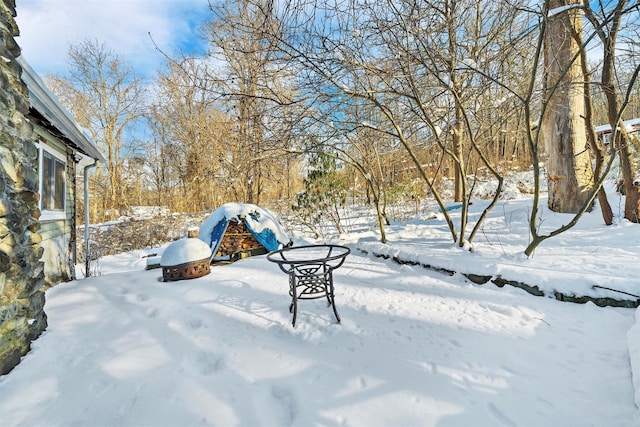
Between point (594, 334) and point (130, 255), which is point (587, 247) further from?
point (130, 255)

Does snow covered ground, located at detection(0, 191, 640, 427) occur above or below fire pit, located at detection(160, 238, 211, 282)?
below

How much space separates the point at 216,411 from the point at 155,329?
4.15 feet

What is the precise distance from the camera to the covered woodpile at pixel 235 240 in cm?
601

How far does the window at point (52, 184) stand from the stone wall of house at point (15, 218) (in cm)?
199

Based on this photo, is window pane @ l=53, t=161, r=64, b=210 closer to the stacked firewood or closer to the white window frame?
the white window frame

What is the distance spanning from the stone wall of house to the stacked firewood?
373cm

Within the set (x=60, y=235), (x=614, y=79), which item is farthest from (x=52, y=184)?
(x=614, y=79)

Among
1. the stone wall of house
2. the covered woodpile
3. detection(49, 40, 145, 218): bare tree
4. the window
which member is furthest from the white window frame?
detection(49, 40, 145, 218): bare tree

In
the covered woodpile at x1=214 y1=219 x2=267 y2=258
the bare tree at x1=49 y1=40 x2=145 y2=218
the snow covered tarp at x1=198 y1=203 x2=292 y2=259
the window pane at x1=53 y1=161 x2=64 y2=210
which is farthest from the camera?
the bare tree at x1=49 y1=40 x2=145 y2=218

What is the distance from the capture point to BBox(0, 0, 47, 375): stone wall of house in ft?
5.99

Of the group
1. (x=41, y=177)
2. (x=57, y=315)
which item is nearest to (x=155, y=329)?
(x=57, y=315)

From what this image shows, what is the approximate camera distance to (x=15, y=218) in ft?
6.45

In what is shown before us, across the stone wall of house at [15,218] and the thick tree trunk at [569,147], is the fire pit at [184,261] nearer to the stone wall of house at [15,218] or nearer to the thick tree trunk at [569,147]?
the stone wall of house at [15,218]

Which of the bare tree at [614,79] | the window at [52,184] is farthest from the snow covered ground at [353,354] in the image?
the window at [52,184]
